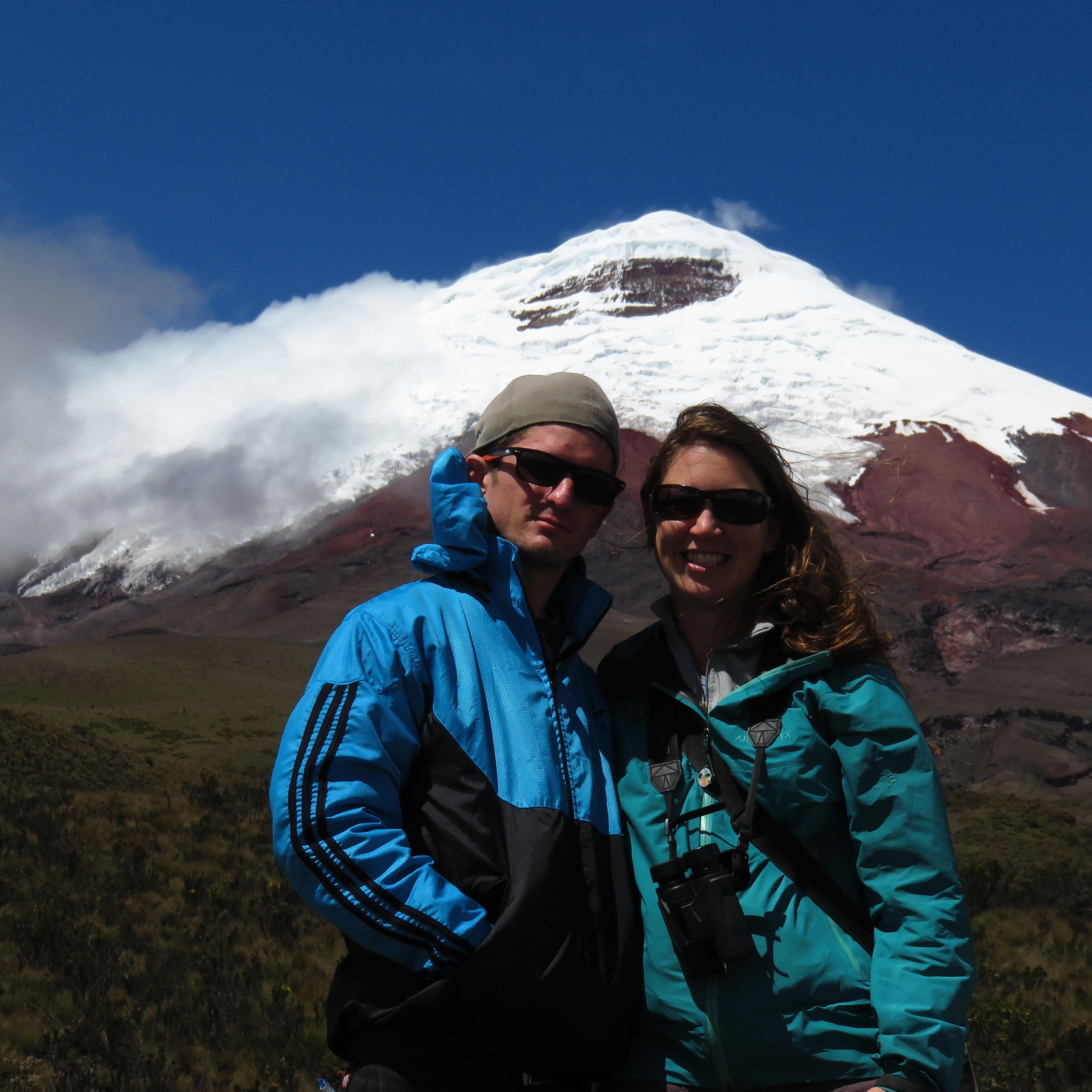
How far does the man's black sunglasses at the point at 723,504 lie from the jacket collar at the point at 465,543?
0.36 metres

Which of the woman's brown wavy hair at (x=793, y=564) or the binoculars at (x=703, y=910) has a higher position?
the woman's brown wavy hair at (x=793, y=564)

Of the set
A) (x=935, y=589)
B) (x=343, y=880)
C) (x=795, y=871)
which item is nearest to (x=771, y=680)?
(x=795, y=871)

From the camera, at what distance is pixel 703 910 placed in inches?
76.9

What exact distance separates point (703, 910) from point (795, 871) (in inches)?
8.9

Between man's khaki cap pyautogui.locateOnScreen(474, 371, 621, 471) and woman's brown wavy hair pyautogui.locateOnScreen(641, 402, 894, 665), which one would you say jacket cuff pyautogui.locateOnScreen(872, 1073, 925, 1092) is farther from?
man's khaki cap pyautogui.locateOnScreen(474, 371, 621, 471)

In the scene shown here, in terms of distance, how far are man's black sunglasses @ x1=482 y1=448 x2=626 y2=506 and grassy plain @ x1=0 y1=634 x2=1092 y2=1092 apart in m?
3.63

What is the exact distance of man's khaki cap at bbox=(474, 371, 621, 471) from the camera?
236 cm

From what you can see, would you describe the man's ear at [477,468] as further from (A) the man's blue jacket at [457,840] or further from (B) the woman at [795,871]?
(B) the woman at [795,871]

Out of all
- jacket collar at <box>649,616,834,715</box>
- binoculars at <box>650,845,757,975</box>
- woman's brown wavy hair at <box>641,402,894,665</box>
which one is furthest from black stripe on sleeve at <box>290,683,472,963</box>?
woman's brown wavy hair at <box>641,402,894,665</box>

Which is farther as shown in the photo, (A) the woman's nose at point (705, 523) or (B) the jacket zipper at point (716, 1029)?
(A) the woman's nose at point (705, 523)

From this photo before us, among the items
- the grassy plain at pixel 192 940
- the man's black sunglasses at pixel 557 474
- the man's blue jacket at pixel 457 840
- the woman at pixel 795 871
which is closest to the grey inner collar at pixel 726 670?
the woman at pixel 795 871

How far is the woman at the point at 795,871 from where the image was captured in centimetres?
194

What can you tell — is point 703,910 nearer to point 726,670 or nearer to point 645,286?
point 726,670

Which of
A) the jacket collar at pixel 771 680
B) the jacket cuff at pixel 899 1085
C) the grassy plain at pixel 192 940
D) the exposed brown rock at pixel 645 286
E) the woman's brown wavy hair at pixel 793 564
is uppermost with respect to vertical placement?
the exposed brown rock at pixel 645 286
